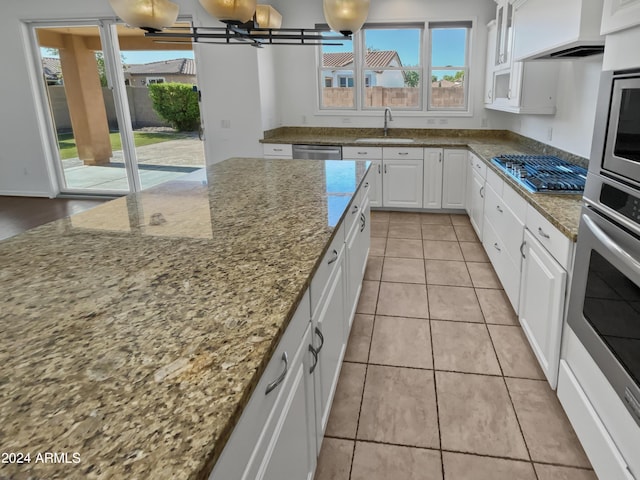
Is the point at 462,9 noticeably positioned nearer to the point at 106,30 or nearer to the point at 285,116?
the point at 285,116

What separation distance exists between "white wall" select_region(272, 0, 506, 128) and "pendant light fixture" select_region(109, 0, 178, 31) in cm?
336

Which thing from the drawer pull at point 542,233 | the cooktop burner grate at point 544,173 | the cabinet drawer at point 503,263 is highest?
the cooktop burner grate at point 544,173

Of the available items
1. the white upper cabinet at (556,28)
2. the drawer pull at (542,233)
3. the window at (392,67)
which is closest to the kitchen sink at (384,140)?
the window at (392,67)

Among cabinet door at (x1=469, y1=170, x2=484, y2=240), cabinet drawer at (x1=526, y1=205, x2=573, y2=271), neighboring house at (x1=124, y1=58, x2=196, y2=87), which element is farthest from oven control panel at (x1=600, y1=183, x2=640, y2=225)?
neighboring house at (x1=124, y1=58, x2=196, y2=87)

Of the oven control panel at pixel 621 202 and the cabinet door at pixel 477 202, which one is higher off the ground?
the oven control panel at pixel 621 202

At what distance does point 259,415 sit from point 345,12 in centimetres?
225

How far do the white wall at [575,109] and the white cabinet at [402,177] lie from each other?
1457 millimetres

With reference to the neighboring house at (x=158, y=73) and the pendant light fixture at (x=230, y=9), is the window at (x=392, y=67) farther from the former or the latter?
the pendant light fixture at (x=230, y=9)

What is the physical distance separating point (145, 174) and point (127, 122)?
2.50 feet

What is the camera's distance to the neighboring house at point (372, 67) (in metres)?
5.59

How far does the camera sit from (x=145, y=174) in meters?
6.48

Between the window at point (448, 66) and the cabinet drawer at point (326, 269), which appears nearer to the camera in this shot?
the cabinet drawer at point (326, 269)

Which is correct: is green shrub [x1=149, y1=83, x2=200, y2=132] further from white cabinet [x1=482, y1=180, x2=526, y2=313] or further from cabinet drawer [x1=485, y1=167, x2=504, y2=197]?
white cabinet [x1=482, y1=180, x2=526, y2=313]

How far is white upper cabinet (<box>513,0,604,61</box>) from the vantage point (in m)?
2.12
